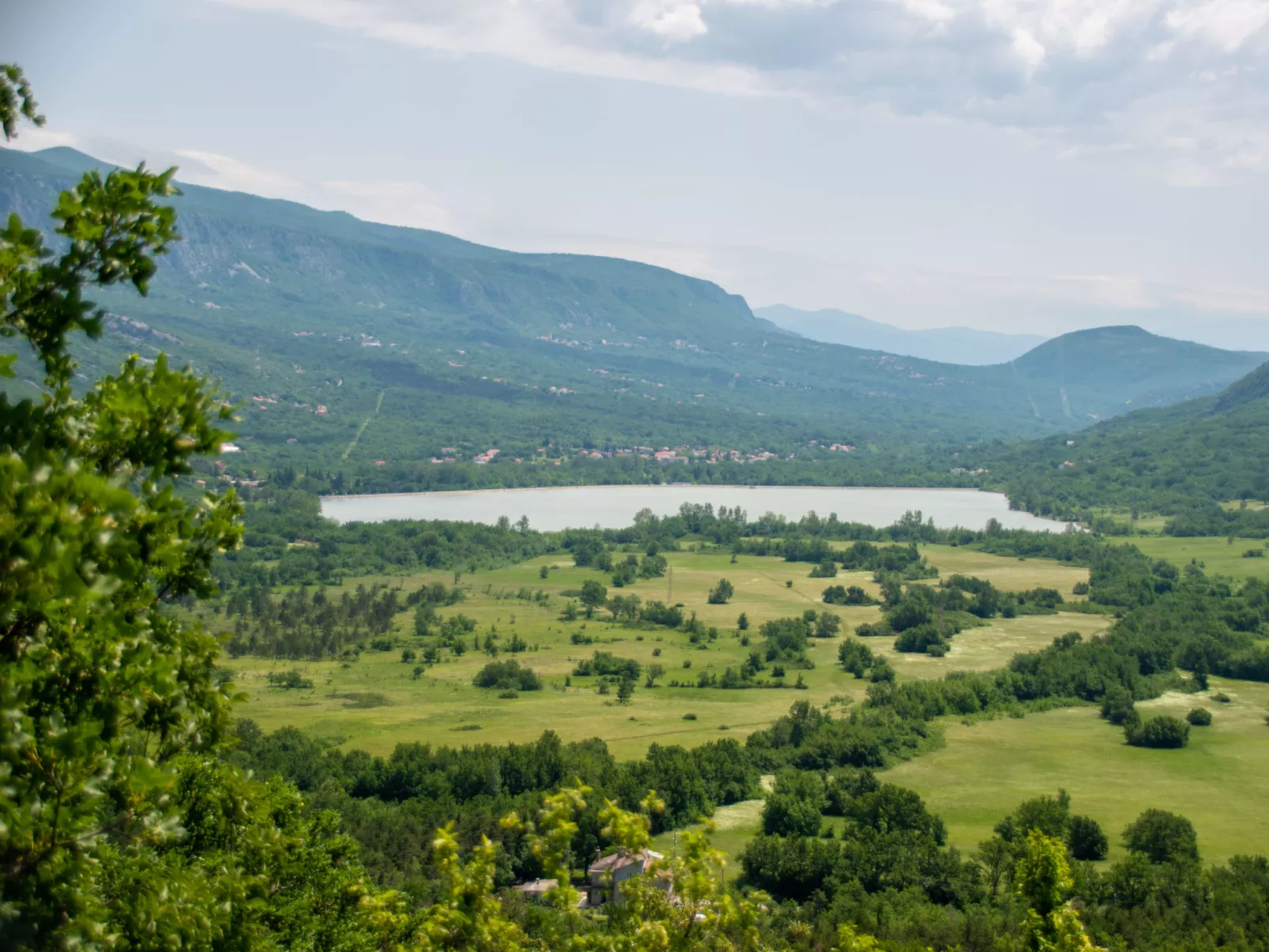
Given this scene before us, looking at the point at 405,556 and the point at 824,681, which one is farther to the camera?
the point at 405,556

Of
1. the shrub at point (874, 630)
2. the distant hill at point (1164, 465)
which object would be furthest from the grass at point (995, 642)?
the distant hill at point (1164, 465)

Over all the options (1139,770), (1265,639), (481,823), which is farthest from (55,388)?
(1265,639)

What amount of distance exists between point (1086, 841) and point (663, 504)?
99.9 m

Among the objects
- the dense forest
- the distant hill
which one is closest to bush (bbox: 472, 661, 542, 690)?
the dense forest

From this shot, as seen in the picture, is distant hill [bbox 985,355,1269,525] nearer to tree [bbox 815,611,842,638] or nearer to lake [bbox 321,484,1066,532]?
lake [bbox 321,484,1066,532]

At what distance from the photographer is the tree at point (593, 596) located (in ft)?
254

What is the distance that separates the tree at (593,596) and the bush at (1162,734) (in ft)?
122

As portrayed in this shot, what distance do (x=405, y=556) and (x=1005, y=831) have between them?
64.3 metres

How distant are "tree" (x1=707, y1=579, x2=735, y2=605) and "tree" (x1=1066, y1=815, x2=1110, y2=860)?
152 ft

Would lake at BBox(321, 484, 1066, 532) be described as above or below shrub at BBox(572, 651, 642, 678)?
above

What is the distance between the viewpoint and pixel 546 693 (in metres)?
54.4

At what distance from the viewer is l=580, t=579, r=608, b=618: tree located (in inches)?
3046

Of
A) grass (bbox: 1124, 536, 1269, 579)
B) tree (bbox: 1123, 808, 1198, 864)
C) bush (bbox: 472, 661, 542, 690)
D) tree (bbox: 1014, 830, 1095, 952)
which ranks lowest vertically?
bush (bbox: 472, 661, 542, 690)

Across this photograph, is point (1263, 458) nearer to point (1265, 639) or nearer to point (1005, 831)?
point (1265, 639)
